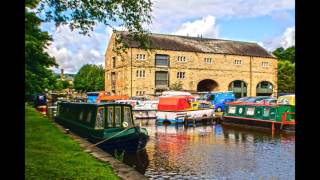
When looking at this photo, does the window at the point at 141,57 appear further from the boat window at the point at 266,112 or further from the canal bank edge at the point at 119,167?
the canal bank edge at the point at 119,167

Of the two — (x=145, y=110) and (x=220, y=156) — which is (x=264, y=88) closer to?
(x=145, y=110)

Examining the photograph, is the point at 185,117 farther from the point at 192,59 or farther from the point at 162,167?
the point at 192,59

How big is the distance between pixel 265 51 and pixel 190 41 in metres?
14.8

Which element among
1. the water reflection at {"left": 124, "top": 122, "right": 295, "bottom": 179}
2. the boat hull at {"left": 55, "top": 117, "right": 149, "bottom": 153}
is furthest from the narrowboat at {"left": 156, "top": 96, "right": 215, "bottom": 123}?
the boat hull at {"left": 55, "top": 117, "right": 149, "bottom": 153}

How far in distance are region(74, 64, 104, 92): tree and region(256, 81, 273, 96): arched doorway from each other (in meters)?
35.3

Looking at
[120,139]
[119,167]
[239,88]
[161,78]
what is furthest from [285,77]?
[119,167]

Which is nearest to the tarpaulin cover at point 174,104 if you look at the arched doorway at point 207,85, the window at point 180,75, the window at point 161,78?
the window at point 161,78

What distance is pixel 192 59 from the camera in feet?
178

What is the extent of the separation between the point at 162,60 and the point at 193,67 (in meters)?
5.37

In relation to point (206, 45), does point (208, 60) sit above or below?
below

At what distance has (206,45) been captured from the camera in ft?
189

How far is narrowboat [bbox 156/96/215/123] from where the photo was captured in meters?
30.5

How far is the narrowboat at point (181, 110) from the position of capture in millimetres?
30484
